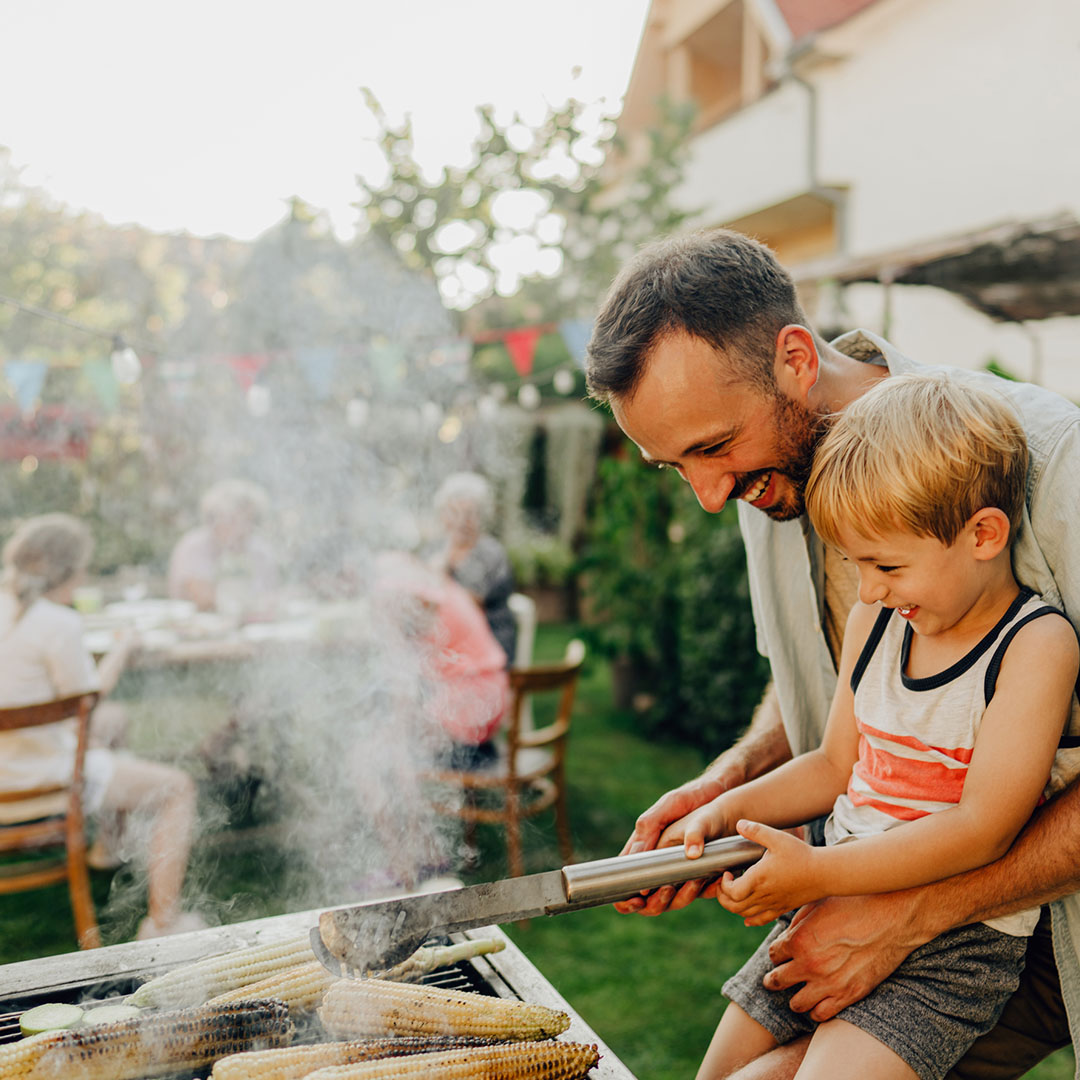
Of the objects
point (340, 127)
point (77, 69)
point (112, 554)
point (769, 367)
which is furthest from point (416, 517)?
point (769, 367)

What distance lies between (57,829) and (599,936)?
2511 mm

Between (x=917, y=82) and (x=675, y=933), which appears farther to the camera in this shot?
(x=917, y=82)

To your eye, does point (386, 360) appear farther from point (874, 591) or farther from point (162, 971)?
point (874, 591)

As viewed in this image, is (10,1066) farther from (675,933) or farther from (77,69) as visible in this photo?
(77,69)

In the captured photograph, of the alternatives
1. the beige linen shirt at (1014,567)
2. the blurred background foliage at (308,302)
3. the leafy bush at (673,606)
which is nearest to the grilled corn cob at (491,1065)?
the beige linen shirt at (1014,567)

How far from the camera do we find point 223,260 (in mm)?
12039

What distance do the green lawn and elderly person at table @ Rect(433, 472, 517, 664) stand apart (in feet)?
4.02

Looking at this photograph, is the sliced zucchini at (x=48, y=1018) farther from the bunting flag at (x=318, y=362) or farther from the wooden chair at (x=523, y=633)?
the bunting flag at (x=318, y=362)

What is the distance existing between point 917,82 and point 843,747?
811cm

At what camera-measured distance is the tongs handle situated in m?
1.48

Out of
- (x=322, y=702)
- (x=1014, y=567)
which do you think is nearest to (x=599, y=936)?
(x=322, y=702)

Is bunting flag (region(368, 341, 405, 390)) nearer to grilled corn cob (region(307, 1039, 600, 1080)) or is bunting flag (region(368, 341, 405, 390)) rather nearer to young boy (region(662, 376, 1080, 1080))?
young boy (region(662, 376, 1080, 1080))

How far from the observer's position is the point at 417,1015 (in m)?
1.60

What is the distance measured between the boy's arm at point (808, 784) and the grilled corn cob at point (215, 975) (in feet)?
2.70
